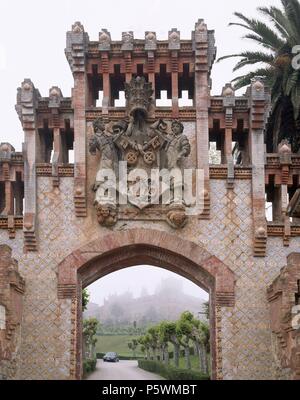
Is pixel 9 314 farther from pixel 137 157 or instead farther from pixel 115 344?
pixel 115 344

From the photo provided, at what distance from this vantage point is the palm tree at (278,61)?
22.1 meters

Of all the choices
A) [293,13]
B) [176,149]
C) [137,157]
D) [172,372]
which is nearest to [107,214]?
[137,157]

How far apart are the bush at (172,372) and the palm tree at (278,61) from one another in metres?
11.0

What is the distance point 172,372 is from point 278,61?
20.9 m

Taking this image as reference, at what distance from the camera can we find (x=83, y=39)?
59.5 feet

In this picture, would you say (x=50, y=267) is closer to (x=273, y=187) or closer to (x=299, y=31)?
(x=273, y=187)

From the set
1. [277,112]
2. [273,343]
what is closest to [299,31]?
[277,112]

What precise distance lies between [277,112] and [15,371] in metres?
11.8

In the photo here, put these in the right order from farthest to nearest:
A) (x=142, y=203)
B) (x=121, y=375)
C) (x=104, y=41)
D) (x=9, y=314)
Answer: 1. (x=121, y=375)
2. (x=104, y=41)
3. (x=142, y=203)
4. (x=9, y=314)

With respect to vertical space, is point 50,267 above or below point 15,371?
above

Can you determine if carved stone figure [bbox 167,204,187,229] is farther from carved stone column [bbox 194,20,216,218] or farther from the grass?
the grass

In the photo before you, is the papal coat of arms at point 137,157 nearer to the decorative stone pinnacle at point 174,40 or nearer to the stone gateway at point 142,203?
the stone gateway at point 142,203

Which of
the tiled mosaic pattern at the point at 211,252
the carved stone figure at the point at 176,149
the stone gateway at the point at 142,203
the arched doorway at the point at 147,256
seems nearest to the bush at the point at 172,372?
the arched doorway at the point at 147,256

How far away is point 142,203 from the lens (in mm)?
17531
